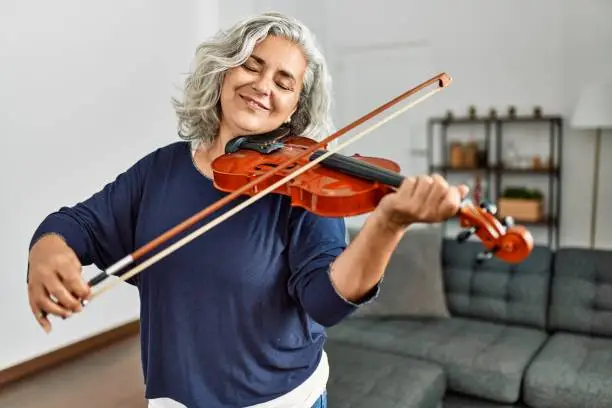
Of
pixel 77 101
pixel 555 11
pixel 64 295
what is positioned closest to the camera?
pixel 64 295

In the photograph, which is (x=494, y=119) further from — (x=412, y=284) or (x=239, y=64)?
(x=239, y=64)

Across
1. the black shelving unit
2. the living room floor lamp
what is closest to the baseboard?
the black shelving unit

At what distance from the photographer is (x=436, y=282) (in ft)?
9.38

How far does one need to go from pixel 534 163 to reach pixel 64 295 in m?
3.70

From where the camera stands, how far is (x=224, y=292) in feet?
3.16

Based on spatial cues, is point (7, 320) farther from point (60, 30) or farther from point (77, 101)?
point (60, 30)

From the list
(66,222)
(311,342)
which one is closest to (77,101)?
(66,222)

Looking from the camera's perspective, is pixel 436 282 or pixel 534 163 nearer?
pixel 436 282

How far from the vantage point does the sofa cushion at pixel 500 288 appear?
8.98 feet

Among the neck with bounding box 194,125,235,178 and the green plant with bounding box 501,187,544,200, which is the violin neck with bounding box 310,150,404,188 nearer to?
the neck with bounding box 194,125,235,178

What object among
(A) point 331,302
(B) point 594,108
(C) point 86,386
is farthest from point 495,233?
(B) point 594,108

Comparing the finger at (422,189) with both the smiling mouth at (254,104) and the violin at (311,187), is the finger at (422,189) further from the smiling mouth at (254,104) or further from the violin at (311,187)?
the smiling mouth at (254,104)

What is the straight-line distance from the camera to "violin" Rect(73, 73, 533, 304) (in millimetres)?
792

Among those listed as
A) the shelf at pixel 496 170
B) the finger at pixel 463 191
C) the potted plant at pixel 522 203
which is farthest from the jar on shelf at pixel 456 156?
the finger at pixel 463 191
